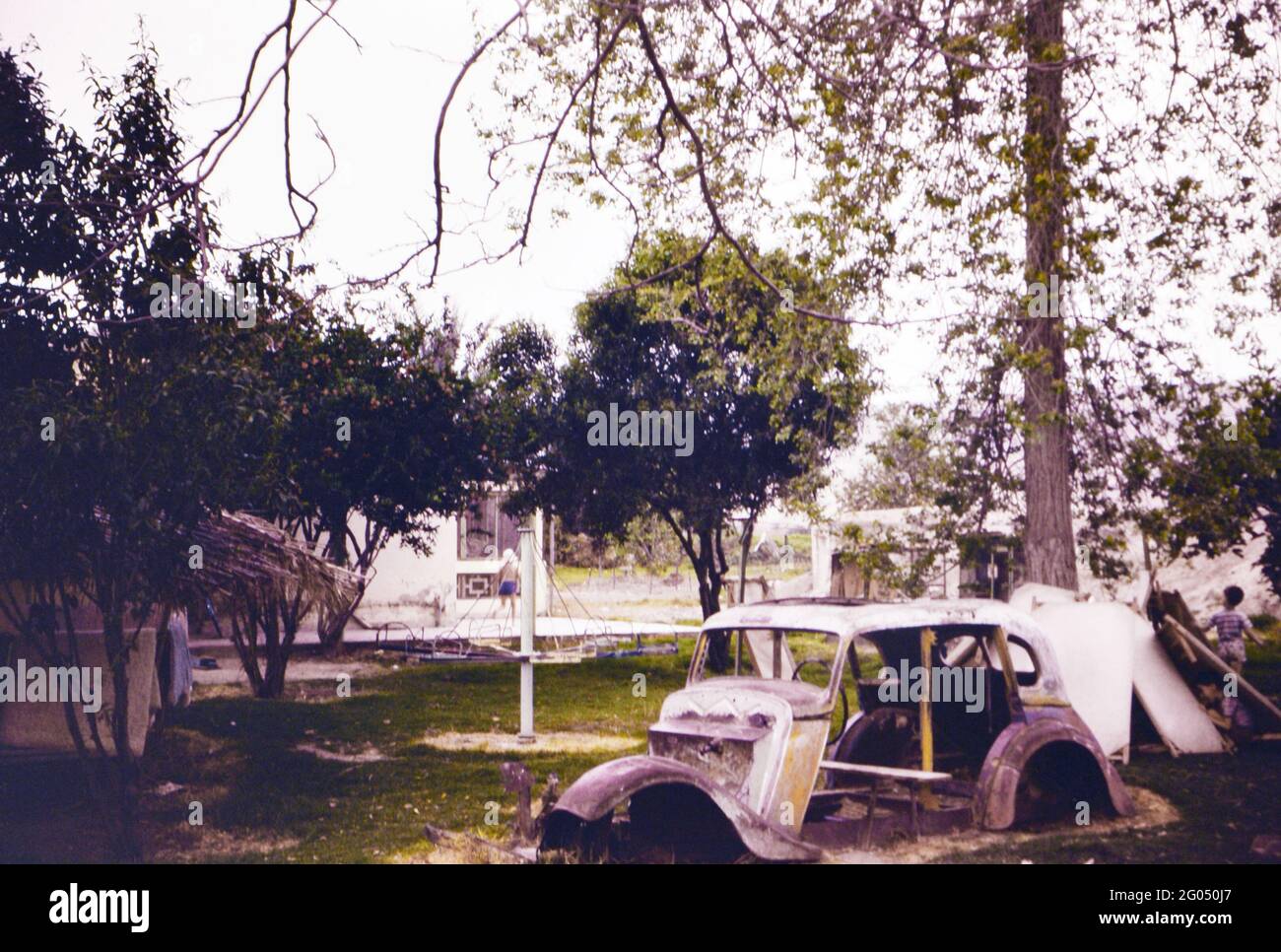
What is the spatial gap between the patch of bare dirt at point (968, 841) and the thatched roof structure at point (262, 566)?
3.81 metres

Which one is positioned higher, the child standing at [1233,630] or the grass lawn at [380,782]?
the child standing at [1233,630]

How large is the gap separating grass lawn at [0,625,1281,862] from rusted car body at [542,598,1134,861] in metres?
0.35

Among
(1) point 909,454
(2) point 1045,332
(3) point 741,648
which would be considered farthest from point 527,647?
(2) point 1045,332

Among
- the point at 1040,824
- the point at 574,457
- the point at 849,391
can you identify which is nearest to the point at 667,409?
the point at 574,457

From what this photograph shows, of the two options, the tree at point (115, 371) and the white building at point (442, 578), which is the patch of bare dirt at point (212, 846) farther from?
the white building at point (442, 578)

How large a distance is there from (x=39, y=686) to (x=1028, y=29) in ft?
22.2

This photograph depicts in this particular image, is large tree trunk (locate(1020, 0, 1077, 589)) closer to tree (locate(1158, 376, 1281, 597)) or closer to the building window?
tree (locate(1158, 376, 1281, 597))

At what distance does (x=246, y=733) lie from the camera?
8312mm

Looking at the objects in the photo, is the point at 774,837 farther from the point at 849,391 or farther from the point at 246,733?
the point at 246,733

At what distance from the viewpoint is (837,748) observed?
525cm

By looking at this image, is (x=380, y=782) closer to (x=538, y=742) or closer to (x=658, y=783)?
(x=538, y=742)

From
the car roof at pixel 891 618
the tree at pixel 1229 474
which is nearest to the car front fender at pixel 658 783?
the car roof at pixel 891 618

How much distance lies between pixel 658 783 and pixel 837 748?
52.9 inches

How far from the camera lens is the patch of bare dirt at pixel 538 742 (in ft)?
23.2
